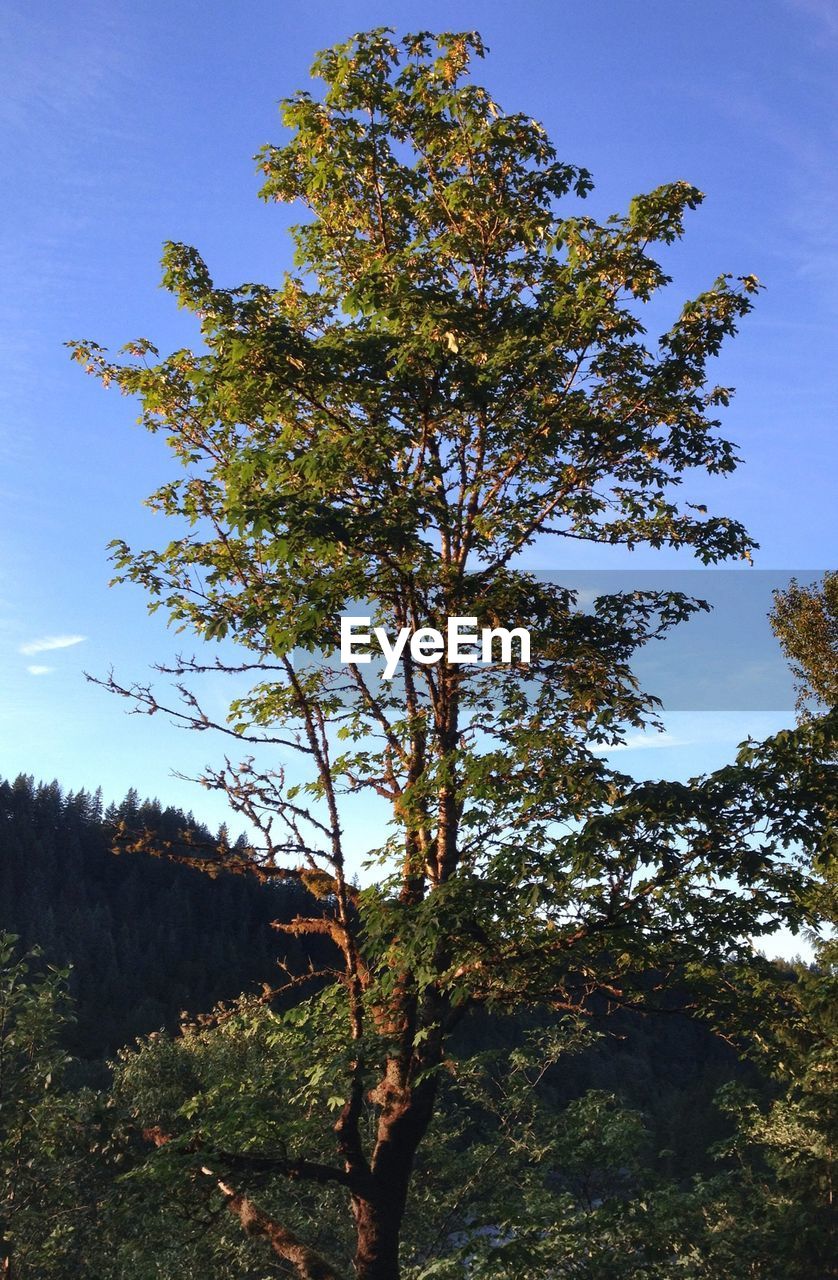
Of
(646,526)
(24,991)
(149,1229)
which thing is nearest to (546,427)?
(646,526)

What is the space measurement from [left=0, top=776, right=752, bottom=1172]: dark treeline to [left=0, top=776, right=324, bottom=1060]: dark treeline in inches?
8.2

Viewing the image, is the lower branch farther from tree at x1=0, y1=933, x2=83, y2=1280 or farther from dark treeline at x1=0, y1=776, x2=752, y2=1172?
dark treeline at x1=0, y1=776, x2=752, y2=1172

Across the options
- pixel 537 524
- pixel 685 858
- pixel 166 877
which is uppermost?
pixel 537 524

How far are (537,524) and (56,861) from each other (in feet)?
469

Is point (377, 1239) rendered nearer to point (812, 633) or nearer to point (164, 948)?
point (812, 633)

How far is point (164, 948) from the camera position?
116 m

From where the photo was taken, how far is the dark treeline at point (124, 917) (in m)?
96.2

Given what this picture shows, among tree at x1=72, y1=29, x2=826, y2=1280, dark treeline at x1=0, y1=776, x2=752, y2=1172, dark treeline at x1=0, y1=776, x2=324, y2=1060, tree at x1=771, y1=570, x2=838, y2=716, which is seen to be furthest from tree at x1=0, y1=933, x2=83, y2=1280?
dark treeline at x1=0, y1=776, x2=324, y2=1060

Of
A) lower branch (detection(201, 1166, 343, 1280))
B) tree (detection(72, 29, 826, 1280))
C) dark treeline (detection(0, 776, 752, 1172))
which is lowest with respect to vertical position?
dark treeline (detection(0, 776, 752, 1172))

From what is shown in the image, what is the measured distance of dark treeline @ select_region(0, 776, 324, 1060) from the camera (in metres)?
96.2

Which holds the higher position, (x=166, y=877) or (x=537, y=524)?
(x=537, y=524)

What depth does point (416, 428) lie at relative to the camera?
12.4 m

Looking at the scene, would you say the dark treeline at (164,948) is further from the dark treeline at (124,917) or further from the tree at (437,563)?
the tree at (437,563)

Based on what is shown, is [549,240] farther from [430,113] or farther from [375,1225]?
[375,1225]
